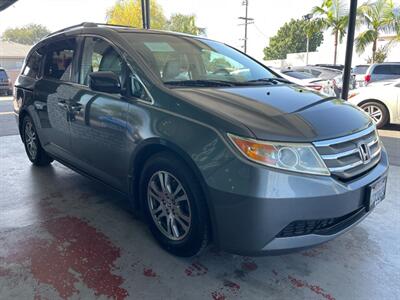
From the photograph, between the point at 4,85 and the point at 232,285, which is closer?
the point at 232,285

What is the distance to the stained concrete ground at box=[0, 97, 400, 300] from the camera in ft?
7.33

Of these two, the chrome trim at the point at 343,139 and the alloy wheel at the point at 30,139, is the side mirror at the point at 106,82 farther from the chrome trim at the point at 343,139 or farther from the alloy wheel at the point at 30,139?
the alloy wheel at the point at 30,139

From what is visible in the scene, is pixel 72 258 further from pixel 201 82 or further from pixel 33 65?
pixel 33 65

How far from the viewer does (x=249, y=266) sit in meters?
2.52

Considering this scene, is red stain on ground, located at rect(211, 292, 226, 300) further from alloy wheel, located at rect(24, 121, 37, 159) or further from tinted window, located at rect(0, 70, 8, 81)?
tinted window, located at rect(0, 70, 8, 81)

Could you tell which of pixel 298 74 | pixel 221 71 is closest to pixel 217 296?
pixel 221 71

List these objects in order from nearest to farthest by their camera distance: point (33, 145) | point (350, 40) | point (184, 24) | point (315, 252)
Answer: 1. point (315, 252)
2. point (33, 145)
3. point (350, 40)
4. point (184, 24)

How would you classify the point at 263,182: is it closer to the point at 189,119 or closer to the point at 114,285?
the point at 189,119

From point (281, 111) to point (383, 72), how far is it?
1002 centimetres

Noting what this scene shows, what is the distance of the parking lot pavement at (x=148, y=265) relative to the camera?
2.23 metres

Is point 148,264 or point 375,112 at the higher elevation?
point 375,112

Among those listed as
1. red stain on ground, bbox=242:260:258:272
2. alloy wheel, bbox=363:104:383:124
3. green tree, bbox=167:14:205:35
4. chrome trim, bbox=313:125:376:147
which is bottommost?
red stain on ground, bbox=242:260:258:272

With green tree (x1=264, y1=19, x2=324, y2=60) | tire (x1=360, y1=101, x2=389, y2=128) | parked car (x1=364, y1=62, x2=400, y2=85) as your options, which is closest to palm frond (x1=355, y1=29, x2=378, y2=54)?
parked car (x1=364, y1=62, x2=400, y2=85)

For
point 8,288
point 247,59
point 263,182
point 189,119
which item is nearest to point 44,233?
point 8,288
